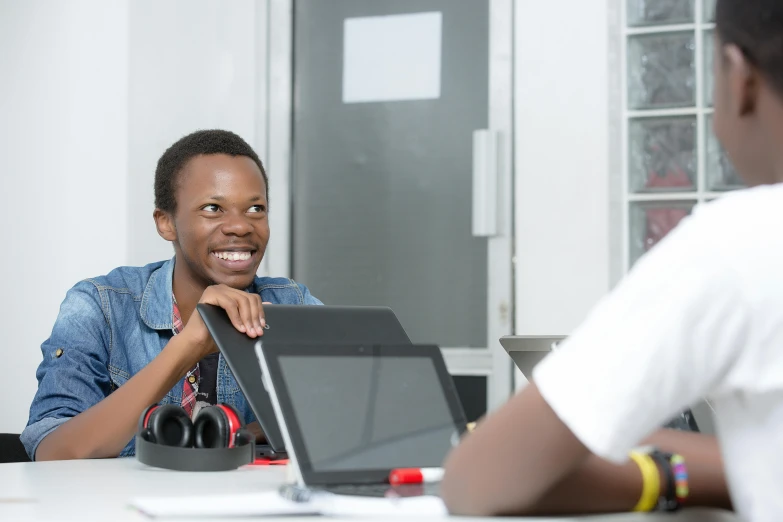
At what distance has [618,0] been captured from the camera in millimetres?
2779

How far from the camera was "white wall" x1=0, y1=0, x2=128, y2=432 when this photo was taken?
296 centimetres

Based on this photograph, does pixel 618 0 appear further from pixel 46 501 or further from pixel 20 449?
pixel 46 501

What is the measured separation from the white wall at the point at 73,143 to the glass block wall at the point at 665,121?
1.42 metres

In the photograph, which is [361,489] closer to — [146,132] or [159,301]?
[159,301]

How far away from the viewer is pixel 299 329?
1384 mm

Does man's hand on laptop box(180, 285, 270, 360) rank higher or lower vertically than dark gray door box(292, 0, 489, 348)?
lower

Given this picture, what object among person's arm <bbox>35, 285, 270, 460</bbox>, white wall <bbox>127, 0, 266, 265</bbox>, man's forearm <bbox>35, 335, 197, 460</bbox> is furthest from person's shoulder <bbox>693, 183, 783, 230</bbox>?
white wall <bbox>127, 0, 266, 265</bbox>

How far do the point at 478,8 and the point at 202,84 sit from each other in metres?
0.93

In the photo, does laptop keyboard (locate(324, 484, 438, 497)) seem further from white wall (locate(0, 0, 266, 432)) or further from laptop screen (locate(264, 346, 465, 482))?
white wall (locate(0, 0, 266, 432))

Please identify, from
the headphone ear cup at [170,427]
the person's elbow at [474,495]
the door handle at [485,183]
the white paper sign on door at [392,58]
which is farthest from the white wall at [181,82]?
the person's elbow at [474,495]

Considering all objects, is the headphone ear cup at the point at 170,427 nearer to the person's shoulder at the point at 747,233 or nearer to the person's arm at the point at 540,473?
the person's arm at the point at 540,473

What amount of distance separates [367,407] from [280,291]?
38.4 inches

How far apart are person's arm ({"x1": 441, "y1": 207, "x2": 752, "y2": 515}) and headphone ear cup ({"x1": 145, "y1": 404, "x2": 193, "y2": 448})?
2.16ft

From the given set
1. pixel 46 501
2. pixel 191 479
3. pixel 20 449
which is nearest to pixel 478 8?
pixel 20 449
